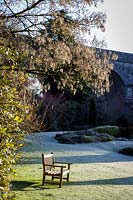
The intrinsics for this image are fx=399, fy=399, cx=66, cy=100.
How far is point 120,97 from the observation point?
3688cm

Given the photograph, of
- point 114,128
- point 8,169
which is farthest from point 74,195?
point 114,128

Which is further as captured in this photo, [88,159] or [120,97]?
[120,97]

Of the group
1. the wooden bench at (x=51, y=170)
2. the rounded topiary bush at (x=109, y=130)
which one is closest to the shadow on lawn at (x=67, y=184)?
the wooden bench at (x=51, y=170)

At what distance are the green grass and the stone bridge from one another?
63.3ft

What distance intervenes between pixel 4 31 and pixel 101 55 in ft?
9.53

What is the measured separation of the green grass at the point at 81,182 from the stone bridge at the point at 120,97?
19.3 meters

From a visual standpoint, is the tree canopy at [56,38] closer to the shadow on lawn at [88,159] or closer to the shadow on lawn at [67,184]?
the shadow on lawn at [67,184]

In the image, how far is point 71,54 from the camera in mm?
8594

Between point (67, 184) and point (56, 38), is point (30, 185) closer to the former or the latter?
point (67, 184)

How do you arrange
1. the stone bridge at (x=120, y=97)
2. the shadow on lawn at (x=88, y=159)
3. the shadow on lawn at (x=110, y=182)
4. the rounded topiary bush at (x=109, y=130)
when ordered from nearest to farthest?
the shadow on lawn at (x=110, y=182), the shadow on lawn at (x=88, y=159), the rounded topiary bush at (x=109, y=130), the stone bridge at (x=120, y=97)

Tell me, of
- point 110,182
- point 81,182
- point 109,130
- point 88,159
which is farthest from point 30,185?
point 109,130

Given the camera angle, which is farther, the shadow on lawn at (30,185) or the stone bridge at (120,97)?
the stone bridge at (120,97)

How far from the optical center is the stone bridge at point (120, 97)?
116 ft

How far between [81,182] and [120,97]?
26.9 meters
